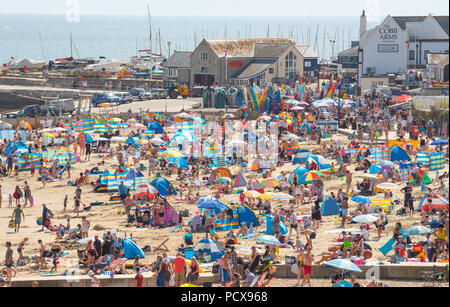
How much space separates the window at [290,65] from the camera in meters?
55.4

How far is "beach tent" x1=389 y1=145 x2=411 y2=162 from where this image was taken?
27016 mm

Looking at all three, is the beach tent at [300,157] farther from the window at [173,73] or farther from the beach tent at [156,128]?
the window at [173,73]

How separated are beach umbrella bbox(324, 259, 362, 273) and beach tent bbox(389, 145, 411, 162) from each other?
13.0 metres

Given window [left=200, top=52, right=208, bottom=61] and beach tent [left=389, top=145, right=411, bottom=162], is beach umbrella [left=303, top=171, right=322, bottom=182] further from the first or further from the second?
window [left=200, top=52, right=208, bottom=61]

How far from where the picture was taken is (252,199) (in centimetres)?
2403

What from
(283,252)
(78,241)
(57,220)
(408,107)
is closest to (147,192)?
(57,220)

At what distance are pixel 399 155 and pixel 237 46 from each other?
98.2ft

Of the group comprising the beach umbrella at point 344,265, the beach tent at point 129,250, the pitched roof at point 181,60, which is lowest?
the beach tent at point 129,250

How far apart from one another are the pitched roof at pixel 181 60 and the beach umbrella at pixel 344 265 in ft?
140

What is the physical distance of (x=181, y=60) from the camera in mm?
57031

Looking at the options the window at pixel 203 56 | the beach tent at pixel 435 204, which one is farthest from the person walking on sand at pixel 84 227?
the window at pixel 203 56

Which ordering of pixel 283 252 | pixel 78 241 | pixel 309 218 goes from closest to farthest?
1. pixel 283 252
2. pixel 78 241
3. pixel 309 218

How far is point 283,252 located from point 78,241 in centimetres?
549
